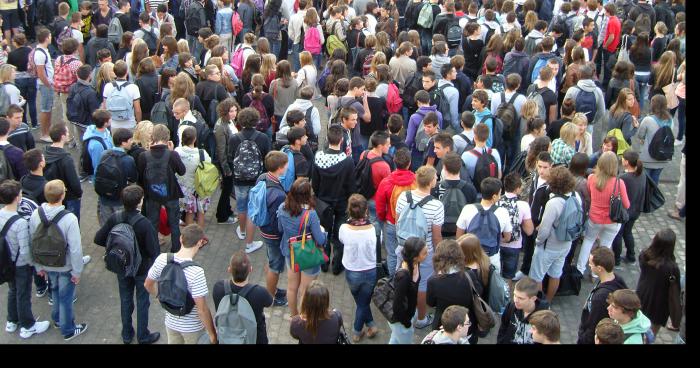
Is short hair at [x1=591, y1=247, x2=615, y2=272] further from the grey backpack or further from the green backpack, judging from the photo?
the green backpack

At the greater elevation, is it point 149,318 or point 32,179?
point 32,179

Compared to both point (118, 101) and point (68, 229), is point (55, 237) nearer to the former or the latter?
point (68, 229)

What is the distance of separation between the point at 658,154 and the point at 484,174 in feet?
8.76

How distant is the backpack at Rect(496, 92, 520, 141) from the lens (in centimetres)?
998

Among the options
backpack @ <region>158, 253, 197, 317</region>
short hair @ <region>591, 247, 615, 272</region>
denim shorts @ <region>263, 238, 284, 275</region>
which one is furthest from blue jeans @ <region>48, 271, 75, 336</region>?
short hair @ <region>591, 247, 615, 272</region>

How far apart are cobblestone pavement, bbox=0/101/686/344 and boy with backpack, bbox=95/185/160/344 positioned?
0.54 m

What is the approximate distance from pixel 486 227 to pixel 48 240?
4.11 metres

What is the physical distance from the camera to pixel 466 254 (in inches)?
257

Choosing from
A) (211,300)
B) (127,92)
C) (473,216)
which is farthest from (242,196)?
(473,216)

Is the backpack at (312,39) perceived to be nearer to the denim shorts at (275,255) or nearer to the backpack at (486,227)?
the denim shorts at (275,255)
